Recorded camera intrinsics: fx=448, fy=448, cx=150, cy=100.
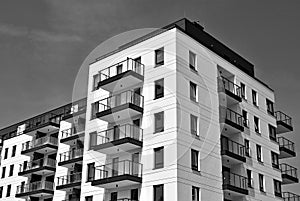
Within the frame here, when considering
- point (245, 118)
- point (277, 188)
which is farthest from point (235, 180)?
point (277, 188)

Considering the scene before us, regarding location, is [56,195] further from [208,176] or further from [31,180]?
[208,176]

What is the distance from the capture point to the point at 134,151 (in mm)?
34875

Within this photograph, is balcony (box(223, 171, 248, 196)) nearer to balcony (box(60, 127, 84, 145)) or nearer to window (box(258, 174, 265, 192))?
window (box(258, 174, 265, 192))

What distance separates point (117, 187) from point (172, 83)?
9143 mm

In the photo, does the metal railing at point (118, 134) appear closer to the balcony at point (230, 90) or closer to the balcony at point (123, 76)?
the balcony at point (123, 76)

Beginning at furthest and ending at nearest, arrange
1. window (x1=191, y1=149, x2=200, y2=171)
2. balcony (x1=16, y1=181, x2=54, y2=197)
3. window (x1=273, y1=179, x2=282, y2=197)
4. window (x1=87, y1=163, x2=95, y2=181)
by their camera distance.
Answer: balcony (x1=16, y1=181, x2=54, y2=197), window (x1=273, y1=179, x2=282, y2=197), window (x1=87, y1=163, x2=95, y2=181), window (x1=191, y1=149, x2=200, y2=171)

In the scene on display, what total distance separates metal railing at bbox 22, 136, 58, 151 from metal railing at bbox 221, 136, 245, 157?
22.6 metres

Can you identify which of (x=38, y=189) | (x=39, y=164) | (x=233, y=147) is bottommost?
(x=38, y=189)

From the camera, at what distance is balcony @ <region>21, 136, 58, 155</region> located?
51.5 meters

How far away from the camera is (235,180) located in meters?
36.9

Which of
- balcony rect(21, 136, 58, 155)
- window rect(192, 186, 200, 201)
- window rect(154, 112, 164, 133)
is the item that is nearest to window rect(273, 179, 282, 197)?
window rect(192, 186, 200, 201)

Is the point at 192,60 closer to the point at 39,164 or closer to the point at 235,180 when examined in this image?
the point at 235,180

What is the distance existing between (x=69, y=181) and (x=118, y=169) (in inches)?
470

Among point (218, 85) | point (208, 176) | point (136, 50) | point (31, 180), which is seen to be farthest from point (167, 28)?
point (31, 180)
